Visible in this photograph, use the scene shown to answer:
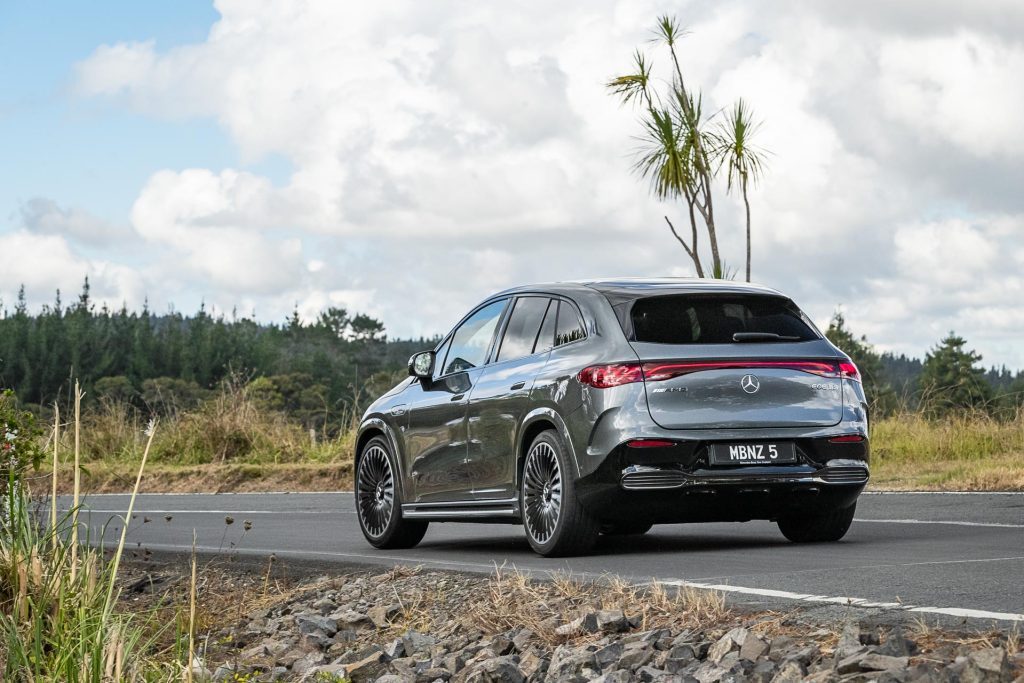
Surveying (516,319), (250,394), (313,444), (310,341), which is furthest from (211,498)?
(310,341)

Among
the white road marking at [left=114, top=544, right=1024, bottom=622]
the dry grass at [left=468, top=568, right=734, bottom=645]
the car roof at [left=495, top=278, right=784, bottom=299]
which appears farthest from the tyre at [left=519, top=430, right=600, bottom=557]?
the dry grass at [left=468, top=568, right=734, bottom=645]

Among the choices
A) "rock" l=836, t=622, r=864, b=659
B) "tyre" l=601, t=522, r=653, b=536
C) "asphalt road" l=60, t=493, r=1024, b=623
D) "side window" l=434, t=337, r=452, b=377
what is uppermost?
"side window" l=434, t=337, r=452, b=377

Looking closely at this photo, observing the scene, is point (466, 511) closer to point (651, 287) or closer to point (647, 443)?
point (647, 443)

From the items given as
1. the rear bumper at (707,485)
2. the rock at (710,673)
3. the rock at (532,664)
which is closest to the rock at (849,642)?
the rock at (710,673)

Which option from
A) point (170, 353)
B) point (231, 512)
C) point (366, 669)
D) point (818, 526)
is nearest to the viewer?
point (366, 669)

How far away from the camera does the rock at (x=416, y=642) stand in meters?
6.87

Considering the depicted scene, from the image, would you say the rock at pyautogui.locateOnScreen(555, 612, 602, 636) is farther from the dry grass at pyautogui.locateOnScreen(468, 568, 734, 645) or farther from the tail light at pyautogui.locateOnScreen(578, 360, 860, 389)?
the tail light at pyautogui.locateOnScreen(578, 360, 860, 389)

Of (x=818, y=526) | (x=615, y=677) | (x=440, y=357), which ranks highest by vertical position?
(x=440, y=357)

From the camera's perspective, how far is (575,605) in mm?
6859

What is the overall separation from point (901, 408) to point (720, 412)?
12.6 m

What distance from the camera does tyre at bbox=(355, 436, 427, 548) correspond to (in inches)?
440

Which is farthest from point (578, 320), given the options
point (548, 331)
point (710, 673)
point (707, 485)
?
point (710, 673)

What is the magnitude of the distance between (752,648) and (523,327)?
4.82 meters

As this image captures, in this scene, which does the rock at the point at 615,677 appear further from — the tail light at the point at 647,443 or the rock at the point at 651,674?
the tail light at the point at 647,443
